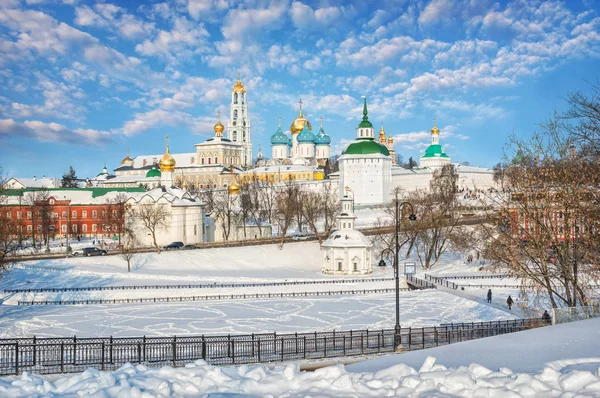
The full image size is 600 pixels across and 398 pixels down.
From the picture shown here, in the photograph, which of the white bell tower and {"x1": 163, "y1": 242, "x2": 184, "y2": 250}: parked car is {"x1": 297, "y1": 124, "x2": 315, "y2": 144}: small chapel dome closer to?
the white bell tower

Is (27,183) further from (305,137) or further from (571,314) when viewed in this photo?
(571,314)

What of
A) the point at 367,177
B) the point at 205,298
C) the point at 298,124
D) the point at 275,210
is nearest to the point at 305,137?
the point at 298,124

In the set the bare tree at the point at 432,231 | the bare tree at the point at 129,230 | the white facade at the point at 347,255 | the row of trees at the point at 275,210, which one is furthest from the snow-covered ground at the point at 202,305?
the row of trees at the point at 275,210

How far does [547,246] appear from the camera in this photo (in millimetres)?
23703

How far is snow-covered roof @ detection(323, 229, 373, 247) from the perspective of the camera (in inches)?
1980

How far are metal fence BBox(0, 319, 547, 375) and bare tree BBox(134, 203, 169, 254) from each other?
39.5 metres

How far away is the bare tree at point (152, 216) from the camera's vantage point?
59.7 m

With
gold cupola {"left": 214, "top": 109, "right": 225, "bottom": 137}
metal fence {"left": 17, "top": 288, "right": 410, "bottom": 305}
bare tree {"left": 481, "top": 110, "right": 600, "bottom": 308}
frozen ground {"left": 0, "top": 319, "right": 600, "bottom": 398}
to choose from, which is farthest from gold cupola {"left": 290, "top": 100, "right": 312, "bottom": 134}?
frozen ground {"left": 0, "top": 319, "right": 600, "bottom": 398}

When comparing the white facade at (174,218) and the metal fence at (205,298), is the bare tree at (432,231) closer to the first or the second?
the metal fence at (205,298)

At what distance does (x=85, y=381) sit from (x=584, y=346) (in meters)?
9.55

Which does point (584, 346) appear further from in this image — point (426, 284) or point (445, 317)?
point (426, 284)

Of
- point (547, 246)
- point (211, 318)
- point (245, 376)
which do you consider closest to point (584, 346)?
point (245, 376)

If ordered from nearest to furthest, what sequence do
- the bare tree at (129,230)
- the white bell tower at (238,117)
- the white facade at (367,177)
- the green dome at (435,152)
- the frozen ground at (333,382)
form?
the frozen ground at (333,382), the bare tree at (129,230), the white facade at (367,177), the green dome at (435,152), the white bell tower at (238,117)

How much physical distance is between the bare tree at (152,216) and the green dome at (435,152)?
75.0 meters
